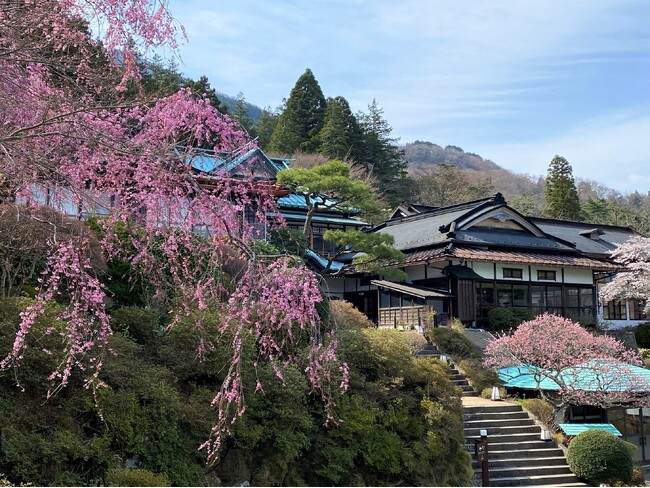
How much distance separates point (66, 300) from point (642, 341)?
2435cm

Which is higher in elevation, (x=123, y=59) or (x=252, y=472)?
(x=123, y=59)

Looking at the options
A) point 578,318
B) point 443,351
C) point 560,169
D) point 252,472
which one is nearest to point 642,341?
point 578,318

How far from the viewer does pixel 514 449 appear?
1359cm

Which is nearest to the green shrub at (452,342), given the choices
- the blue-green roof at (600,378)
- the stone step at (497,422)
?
the blue-green roof at (600,378)

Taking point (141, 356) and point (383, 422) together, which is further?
point (383, 422)

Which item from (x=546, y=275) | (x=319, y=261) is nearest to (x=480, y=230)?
(x=546, y=275)

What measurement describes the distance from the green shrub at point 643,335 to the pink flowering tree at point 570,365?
11.2 m

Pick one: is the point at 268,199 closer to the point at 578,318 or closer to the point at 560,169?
the point at 578,318

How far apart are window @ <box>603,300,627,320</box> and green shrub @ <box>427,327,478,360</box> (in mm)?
12713

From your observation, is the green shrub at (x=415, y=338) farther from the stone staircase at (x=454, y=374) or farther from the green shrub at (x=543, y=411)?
the green shrub at (x=543, y=411)

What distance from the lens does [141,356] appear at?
29.1 ft

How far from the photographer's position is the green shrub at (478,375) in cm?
1702

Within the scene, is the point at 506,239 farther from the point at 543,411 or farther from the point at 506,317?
the point at 543,411

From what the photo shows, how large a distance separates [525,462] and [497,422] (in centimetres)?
140
